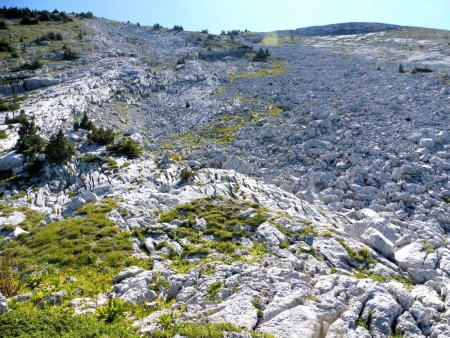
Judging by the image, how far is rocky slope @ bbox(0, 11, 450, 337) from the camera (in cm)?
1111

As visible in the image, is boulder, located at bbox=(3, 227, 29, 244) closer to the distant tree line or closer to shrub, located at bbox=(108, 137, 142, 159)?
shrub, located at bbox=(108, 137, 142, 159)

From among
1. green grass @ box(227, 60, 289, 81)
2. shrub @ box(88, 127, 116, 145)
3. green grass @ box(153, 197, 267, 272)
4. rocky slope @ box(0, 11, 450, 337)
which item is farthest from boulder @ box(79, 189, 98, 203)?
A: green grass @ box(227, 60, 289, 81)

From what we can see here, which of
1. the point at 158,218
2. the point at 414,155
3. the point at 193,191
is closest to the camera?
the point at 158,218

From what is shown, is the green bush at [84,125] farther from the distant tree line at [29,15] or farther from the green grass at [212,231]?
the distant tree line at [29,15]

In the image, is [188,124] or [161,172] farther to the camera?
[188,124]

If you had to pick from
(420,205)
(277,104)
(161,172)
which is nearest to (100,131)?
(161,172)

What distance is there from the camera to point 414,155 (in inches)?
922

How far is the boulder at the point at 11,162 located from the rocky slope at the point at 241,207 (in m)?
0.10

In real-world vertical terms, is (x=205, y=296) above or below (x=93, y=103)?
below

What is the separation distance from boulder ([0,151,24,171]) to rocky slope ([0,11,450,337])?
3.8 inches

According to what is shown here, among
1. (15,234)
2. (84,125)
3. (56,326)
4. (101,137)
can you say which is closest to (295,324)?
A: (56,326)

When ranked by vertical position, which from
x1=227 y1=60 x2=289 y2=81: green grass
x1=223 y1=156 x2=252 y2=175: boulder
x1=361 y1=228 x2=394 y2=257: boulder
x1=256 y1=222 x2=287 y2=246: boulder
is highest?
x1=227 y1=60 x2=289 y2=81: green grass

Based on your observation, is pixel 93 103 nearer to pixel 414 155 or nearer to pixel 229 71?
pixel 229 71

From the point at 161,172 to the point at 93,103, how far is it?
1715 cm
